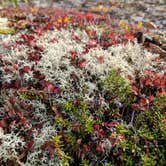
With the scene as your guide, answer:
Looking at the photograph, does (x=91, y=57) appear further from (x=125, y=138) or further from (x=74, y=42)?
(x=125, y=138)

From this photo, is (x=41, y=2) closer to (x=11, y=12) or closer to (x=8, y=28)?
(x=11, y=12)

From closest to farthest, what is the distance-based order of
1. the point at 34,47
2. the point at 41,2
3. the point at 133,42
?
the point at 34,47
the point at 133,42
the point at 41,2

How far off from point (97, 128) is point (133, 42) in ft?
8.97

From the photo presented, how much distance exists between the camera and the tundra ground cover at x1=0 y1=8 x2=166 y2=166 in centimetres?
514

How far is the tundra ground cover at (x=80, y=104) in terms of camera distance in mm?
5141

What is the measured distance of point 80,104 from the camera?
217 inches

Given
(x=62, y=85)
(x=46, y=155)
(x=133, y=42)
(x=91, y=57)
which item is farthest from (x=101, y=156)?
(x=133, y=42)

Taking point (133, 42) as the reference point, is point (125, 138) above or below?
below

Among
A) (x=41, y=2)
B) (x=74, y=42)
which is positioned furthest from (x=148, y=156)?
(x=41, y=2)

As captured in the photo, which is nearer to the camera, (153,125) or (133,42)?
(153,125)

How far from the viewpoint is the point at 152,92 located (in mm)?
6008

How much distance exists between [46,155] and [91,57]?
200cm

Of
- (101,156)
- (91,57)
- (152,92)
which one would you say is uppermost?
(91,57)

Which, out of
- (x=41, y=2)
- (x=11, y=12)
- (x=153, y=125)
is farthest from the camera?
(x=41, y=2)
